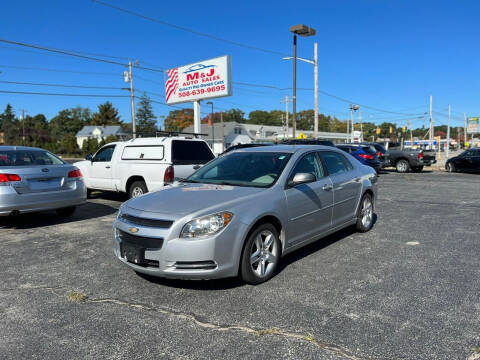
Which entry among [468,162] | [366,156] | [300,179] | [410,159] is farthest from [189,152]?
[468,162]

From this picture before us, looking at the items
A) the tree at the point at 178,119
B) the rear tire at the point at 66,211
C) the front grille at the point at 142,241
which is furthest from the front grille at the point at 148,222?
the tree at the point at 178,119

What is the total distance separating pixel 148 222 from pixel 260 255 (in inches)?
49.1

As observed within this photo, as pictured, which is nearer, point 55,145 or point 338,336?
point 338,336

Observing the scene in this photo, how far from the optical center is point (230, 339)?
2.98 metres

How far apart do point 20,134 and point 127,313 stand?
10816 centimetres

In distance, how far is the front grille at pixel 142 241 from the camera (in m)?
3.68

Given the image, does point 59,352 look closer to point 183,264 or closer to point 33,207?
point 183,264

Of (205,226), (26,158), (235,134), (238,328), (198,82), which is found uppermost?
(198,82)

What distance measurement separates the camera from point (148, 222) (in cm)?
382

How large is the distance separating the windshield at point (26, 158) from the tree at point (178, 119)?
91958 mm

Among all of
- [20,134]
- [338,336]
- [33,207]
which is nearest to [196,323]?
[338,336]

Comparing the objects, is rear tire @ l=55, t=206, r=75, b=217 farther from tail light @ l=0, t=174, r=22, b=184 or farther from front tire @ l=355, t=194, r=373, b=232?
front tire @ l=355, t=194, r=373, b=232

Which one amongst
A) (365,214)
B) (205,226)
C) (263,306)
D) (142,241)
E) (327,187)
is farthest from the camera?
(365,214)

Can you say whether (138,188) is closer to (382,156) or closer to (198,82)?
(198,82)
